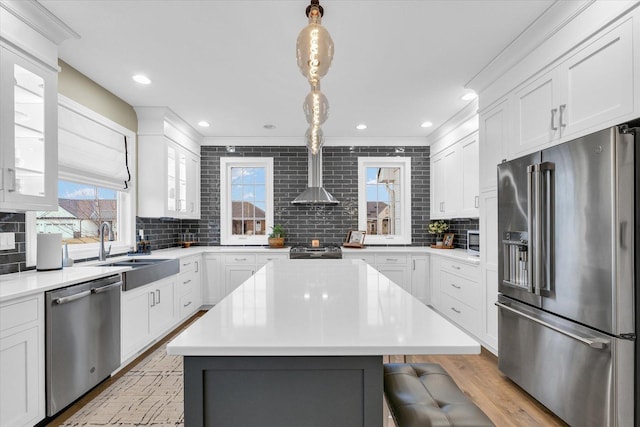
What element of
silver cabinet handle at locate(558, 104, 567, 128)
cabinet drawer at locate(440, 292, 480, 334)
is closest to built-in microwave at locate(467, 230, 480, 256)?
cabinet drawer at locate(440, 292, 480, 334)

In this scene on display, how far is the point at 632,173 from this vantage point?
5.19ft

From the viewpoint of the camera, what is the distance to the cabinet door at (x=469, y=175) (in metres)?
3.72

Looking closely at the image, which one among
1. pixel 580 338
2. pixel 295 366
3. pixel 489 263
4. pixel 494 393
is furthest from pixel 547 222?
pixel 295 366

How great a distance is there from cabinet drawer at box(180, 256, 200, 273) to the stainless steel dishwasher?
139 cm

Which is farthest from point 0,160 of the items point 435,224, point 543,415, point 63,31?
point 435,224

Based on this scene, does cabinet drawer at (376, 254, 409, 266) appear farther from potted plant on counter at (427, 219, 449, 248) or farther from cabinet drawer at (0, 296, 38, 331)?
cabinet drawer at (0, 296, 38, 331)

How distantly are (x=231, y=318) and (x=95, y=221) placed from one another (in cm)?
291

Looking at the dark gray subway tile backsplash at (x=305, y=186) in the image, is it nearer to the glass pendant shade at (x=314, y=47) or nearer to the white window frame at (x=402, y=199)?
the white window frame at (x=402, y=199)

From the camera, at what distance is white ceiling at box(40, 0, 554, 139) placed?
6.86 feet

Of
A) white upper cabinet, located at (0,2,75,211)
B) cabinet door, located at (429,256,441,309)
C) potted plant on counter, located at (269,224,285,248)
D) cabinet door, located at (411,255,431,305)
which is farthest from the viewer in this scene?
potted plant on counter, located at (269,224,285,248)

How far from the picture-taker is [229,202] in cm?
529

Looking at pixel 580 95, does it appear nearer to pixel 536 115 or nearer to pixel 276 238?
pixel 536 115

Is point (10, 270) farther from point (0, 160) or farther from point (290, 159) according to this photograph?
point (290, 159)

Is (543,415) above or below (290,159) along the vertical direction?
below
